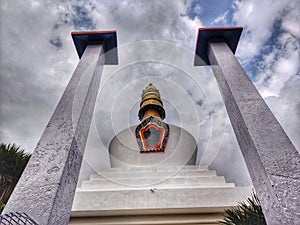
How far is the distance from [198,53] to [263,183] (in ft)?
11.2

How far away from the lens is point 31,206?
1.82m

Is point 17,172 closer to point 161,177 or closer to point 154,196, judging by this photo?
point 154,196

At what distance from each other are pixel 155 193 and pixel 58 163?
12.5 feet

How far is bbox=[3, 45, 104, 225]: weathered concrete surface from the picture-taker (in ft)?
6.04

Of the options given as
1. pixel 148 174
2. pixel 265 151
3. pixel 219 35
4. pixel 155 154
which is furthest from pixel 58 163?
pixel 155 154

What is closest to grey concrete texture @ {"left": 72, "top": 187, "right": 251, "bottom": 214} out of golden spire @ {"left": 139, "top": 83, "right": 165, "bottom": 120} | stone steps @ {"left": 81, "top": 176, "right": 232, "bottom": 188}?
stone steps @ {"left": 81, "top": 176, "right": 232, "bottom": 188}

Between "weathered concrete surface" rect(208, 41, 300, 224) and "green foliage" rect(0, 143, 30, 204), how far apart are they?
18.3 feet

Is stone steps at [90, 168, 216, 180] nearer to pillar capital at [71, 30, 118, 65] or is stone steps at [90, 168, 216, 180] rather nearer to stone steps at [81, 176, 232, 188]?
stone steps at [81, 176, 232, 188]

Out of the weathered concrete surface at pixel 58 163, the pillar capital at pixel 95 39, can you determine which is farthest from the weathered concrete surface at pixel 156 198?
the pillar capital at pixel 95 39

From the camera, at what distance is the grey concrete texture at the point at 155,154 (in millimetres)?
10062

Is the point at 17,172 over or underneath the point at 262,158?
over

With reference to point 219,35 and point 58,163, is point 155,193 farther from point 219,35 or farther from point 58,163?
point 219,35

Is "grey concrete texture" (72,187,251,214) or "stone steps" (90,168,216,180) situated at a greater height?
"stone steps" (90,168,216,180)

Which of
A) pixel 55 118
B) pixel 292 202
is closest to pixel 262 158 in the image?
pixel 292 202
